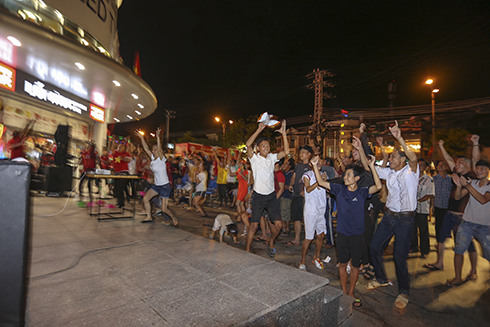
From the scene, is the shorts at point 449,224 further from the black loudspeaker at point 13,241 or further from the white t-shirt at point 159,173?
the white t-shirt at point 159,173

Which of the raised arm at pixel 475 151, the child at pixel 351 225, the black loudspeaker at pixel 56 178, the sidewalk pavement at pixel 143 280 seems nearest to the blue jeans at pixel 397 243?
the sidewalk pavement at pixel 143 280

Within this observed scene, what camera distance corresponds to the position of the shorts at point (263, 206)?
4621mm

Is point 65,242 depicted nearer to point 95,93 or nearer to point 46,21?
point 46,21

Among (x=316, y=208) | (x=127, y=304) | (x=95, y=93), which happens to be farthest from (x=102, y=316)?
(x=95, y=93)

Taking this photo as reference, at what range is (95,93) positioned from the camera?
13.8 m

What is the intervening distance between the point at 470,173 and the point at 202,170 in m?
7.23

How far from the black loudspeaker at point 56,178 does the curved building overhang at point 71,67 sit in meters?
4.18

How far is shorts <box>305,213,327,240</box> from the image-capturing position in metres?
4.51

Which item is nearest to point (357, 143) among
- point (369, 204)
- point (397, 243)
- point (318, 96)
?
point (369, 204)

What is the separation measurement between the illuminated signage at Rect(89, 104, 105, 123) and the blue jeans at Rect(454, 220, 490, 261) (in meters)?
17.4

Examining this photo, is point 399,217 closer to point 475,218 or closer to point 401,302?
point 401,302

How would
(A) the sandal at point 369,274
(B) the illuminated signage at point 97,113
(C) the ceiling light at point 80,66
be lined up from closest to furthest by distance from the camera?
(A) the sandal at point 369,274 < (C) the ceiling light at point 80,66 < (B) the illuminated signage at point 97,113

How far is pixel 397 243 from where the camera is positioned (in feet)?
11.9

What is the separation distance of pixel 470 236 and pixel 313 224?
250 centimetres
